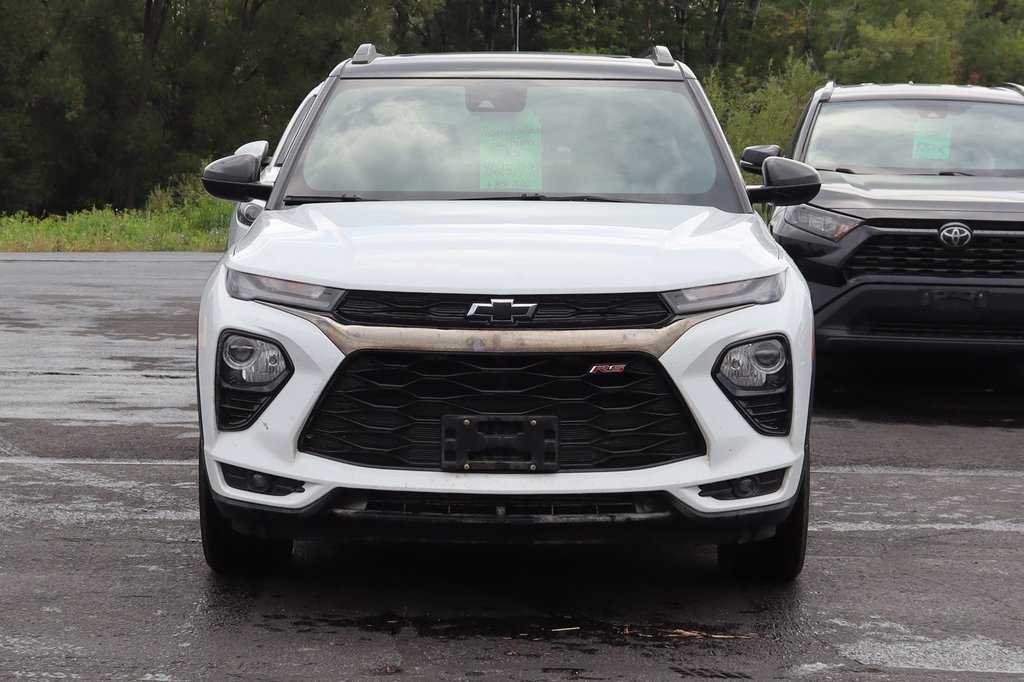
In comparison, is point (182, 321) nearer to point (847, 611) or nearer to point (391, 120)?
point (391, 120)

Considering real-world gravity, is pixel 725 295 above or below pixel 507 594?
above

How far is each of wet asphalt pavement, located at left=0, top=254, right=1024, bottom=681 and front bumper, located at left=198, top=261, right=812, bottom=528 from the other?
384mm

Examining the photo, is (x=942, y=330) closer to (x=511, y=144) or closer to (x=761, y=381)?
(x=511, y=144)

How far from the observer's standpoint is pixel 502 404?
454 centimetres

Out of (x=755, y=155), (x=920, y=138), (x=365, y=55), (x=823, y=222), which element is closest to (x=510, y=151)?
(x=365, y=55)

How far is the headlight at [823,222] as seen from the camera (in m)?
8.80

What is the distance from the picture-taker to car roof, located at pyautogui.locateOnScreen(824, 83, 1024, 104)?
10484mm

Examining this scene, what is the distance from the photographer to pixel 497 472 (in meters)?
4.53

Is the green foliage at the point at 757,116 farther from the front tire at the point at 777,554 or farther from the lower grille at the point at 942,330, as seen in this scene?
the front tire at the point at 777,554

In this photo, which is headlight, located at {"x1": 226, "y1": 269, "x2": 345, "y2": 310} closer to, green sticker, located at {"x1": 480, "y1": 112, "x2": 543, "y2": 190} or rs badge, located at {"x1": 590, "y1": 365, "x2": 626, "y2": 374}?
rs badge, located at {"x1": 590, "y1": 365, "x2": 626, "y2": 374}

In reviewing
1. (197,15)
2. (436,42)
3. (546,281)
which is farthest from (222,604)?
(436,42)

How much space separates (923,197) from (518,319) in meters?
4.94

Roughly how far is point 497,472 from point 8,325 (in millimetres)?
10262

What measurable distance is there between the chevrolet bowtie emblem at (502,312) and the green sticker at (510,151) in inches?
50.6
